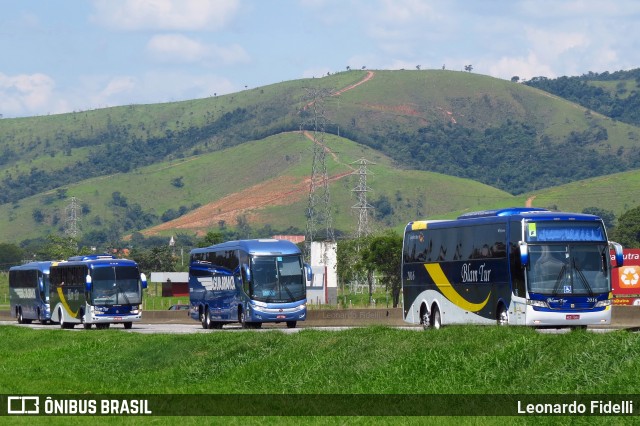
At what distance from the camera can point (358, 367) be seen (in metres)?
22.7

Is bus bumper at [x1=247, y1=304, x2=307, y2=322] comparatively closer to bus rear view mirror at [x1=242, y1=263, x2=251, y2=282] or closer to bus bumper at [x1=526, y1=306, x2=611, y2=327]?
bus rear view mirror at [x1=242, y1=263, x2=251, y2=282]

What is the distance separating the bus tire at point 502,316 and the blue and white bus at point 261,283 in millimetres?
16685

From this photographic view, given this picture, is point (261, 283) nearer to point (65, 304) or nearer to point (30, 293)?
point (65, 304)

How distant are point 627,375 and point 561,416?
80.1 inches

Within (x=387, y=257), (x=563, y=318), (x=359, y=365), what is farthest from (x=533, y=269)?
(x=387, y=257)

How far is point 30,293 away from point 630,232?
94.1m

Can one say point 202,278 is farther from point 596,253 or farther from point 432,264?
point 596,253

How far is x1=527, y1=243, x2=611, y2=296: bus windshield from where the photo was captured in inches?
1341

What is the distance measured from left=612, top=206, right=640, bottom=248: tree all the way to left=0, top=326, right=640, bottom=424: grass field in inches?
4833

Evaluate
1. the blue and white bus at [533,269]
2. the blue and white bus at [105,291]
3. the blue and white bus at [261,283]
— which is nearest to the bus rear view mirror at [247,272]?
the blue and white bus at [261,283]

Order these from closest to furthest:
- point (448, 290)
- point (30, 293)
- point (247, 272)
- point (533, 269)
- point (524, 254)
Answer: point (524, 254) → point (533, 269) → point (448, 290) → point (247, 272) → point (30, 293)

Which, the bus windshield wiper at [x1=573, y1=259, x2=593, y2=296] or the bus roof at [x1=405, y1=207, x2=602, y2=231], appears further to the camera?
the bus roof at [x1=405, y1=207, x2=602, y2=231]

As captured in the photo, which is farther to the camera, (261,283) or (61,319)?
(61,319)

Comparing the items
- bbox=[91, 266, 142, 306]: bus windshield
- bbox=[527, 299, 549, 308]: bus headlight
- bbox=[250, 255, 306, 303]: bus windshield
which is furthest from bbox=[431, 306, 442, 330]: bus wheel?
bbox=[91, 266, 142, 306]: bus windshield
